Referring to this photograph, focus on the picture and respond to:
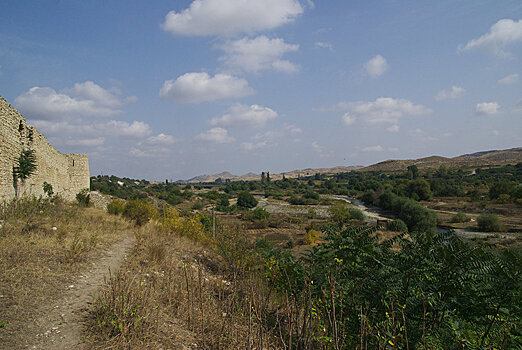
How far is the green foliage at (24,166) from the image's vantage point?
35.5ft

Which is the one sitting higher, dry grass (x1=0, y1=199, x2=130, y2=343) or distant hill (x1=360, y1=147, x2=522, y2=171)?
distant hill (x1=360, y1=147, x2=522, y2=171)

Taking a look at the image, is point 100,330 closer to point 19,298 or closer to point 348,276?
point 19,298

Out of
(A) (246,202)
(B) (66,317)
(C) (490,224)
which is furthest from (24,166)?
(A) (246,202)

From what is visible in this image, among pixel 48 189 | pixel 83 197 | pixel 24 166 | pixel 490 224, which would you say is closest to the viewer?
pixel 24 166

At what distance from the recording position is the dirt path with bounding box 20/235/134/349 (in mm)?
3273

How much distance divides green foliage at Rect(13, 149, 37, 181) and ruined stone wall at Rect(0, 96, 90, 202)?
0.19 metres

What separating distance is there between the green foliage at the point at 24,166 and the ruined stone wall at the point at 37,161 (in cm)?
19

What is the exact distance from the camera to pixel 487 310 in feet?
9.27

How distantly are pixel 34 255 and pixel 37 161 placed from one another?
30.7 feet

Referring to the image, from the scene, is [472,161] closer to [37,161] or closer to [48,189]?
[48,189]

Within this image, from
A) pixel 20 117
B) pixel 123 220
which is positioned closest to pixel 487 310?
pixel 123 220

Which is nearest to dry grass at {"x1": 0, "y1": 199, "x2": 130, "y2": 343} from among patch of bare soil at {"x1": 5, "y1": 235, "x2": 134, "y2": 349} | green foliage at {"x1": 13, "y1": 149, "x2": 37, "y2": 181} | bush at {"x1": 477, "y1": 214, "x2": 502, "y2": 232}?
patch of bare soil at {"x1": 5, "y1": 235, "x2": 134, "y2": 349}

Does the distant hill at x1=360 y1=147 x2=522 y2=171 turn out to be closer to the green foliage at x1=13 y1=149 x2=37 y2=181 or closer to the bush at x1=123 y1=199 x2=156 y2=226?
the bush at x1=123 y1=199 x2=156 y2=226

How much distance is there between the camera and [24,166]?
11.2 meters
